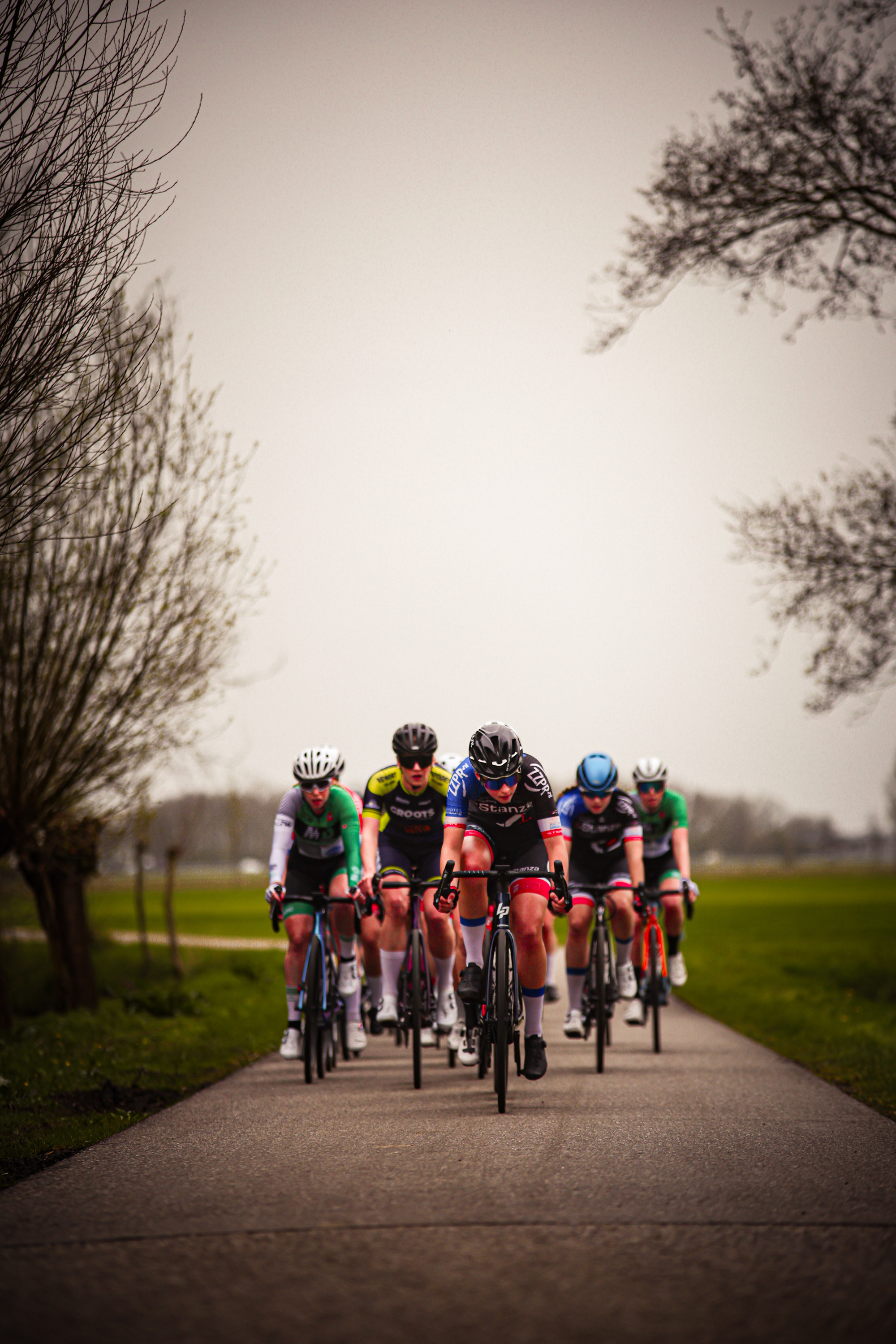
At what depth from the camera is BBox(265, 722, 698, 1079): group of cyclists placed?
27.1ft

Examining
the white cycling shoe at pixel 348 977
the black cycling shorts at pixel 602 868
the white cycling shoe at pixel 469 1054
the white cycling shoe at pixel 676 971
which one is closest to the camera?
the white cycling shoe at pixel 469 1054

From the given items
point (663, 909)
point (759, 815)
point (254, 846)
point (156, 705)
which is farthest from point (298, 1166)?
point (759, 815)

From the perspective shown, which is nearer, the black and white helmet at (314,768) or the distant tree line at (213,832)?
the black and white helmet at (314,768)

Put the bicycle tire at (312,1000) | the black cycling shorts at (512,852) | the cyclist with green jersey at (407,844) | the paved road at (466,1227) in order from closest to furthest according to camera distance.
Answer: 1. the paved road at (466,1227)
2. the black cycling shorts at (512,852)
3. the bicycle tire at (312,1000)
4. the cyclist with green jersey at (407,844)

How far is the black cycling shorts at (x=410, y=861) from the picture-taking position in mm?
10273

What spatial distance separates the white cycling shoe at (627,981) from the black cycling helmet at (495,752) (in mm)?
3804

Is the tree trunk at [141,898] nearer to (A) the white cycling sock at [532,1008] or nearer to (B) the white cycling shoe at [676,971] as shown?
(B) the white cycling shoe at [676,971]

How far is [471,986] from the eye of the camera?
802 cm

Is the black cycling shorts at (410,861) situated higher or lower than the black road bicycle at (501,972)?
higher

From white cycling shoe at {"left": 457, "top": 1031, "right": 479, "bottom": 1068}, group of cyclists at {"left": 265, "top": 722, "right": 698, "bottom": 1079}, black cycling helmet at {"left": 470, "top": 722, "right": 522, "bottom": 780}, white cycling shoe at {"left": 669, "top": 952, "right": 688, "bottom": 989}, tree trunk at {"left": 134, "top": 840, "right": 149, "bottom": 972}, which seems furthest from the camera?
tree trunk at {"left": 134, "top": 840, "right": 149, "bottom": 972}

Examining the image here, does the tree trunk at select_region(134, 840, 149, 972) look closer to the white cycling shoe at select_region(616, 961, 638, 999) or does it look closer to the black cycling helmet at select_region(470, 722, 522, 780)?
the white cycling shoe at select_region(616, 961, 638, 999)

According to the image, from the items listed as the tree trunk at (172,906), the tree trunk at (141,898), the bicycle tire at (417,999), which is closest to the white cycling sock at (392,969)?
the bicycle tire at (417,999)

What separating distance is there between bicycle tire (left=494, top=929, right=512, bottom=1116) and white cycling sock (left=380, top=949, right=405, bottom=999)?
2.02 metres

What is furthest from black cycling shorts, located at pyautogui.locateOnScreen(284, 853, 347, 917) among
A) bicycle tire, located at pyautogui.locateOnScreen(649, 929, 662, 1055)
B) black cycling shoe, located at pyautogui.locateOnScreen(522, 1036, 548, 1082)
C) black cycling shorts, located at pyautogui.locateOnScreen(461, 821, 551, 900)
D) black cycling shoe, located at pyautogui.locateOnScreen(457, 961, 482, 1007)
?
bicycle tire, located at pyautogui.locateOnScreen(649, 929, 662, 1055)
